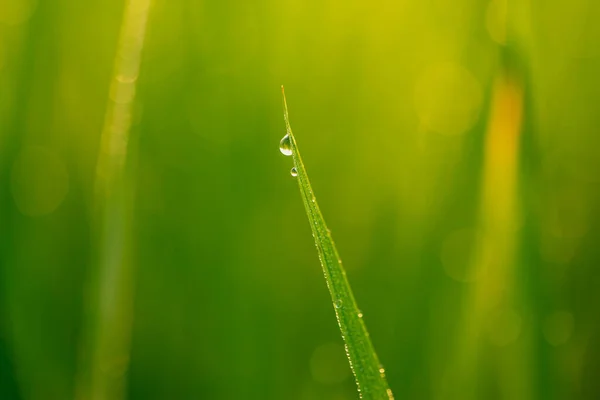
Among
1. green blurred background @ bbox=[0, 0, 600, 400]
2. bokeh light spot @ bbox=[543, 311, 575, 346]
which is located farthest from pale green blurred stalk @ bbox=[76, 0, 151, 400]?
bokeh light spot @ bbox=[543, 311, 575, 346]

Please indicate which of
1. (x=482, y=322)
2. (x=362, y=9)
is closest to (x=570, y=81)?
(x=362, y=9)

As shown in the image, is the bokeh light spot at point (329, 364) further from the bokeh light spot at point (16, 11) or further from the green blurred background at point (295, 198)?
the bokeh light spot at point (16, 11)

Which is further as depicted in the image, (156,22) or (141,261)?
(156,22)

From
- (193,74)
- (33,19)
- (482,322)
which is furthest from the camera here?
(193,74)

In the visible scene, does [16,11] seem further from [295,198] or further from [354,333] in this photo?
[354,333]

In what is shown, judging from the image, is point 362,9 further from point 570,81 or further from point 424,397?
point 424,397

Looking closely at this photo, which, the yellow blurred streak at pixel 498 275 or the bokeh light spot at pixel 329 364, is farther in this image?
the bokeh light spot at pixel 329 364

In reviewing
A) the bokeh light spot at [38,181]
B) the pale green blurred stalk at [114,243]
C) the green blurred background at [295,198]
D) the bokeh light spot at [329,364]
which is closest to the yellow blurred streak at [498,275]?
the green blurred background at [295,198]
